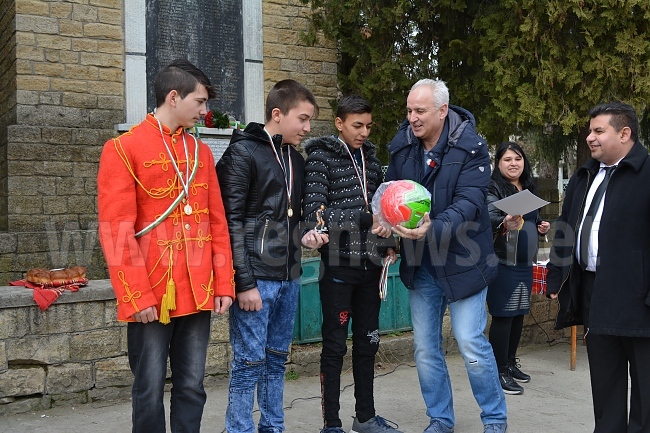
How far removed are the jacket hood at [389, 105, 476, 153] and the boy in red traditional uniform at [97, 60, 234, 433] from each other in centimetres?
123

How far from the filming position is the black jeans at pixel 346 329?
3.81m

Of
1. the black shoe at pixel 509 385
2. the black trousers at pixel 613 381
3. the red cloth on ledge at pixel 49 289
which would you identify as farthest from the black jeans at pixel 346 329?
the red cloth on ledge at pixel 49 289

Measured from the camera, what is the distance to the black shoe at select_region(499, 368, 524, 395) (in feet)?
16.4

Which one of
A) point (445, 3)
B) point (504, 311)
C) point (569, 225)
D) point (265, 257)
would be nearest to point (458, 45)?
point (445, 3)

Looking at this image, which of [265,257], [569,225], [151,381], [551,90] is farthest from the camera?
[551,90]

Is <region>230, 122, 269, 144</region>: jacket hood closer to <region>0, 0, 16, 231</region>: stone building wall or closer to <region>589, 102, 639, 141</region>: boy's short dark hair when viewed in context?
<region>589, 102, 639, 141</region>: boy's short dark hair

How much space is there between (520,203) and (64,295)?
299 centimetres

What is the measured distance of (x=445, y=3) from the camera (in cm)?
746

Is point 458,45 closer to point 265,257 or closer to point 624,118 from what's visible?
point 624,118

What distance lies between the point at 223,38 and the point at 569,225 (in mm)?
5573

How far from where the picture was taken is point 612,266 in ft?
11.1

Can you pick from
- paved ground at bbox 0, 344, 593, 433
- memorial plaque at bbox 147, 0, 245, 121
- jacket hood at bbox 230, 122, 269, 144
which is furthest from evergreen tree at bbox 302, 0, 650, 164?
jacket hood at bbox 230, 122, 269, 144

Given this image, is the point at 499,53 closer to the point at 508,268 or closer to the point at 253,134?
the point at 508,268

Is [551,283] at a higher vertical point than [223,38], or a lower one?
lower
